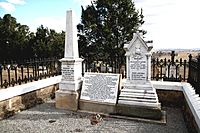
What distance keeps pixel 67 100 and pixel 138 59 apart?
2.62 metres

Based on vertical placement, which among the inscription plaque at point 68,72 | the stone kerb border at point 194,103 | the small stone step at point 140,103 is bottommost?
the small stone step at point 140,103

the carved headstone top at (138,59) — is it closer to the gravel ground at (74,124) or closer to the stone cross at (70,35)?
the gravel ground at (74,124)

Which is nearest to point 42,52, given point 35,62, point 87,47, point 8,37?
point 8,37

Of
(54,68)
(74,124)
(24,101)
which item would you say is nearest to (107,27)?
(54,68)

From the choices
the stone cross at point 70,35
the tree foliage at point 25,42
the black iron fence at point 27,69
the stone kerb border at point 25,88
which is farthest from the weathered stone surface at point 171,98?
the tree foliage at point 25,42

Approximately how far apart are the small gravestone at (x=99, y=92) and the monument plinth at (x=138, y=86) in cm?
27

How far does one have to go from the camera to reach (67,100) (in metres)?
6.59

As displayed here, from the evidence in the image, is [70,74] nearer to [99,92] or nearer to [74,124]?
[99,92]

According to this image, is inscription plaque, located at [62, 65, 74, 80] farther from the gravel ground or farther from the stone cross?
the gravel ground

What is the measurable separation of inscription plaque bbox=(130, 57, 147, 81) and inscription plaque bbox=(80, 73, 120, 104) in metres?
0.48

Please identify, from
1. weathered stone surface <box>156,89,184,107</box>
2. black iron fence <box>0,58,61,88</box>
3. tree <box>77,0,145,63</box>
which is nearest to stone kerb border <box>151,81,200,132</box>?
weathered stone surface <box>156,89,184,107</box>

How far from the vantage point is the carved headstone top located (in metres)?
5.96

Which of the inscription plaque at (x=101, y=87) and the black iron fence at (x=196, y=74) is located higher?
the black iron fence at (x=196, y=74)

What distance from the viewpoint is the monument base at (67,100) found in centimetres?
647
